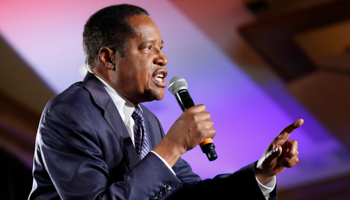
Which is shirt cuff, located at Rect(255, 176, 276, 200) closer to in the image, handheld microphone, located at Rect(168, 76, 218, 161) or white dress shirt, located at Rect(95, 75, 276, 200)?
white dress shirt, located at Rect(95, 75, 276, 200)

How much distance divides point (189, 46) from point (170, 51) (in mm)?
201

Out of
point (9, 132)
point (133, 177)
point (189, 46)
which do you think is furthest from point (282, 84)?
point (133, 177)

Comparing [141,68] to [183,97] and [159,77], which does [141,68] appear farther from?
[183,97]

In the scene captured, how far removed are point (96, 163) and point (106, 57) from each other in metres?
0.46

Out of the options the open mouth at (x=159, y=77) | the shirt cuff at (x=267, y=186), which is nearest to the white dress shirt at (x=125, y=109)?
the shirt cuff at (x=267, y=186)

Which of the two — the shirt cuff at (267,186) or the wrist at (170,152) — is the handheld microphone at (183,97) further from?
the shirt cuff at (267,186)

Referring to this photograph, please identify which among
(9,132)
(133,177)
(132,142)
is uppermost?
(9,132)

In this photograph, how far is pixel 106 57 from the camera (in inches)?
54.4

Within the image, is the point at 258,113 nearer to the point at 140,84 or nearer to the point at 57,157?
the point at 140,84

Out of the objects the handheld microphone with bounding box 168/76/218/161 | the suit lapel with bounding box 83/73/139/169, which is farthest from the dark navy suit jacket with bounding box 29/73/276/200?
the handheld microphone with bounding box 168/76/218/161

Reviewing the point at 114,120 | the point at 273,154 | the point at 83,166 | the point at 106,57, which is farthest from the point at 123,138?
the point at 273,154

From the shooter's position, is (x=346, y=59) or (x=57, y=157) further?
(x=346, y=59)

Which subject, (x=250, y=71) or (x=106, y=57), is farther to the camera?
(x=250, y=71)

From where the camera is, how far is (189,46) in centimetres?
341
